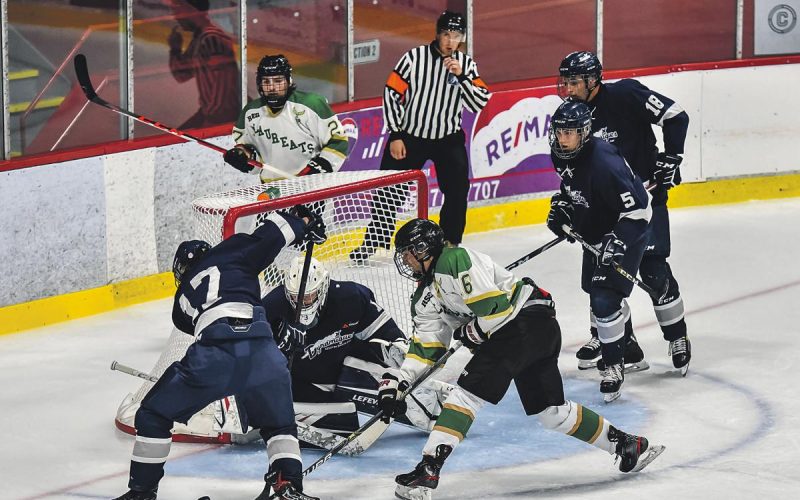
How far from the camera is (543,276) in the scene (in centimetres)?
741

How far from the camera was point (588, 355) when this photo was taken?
20.0 ft

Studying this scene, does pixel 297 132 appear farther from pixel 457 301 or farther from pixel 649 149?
pixel 457 301

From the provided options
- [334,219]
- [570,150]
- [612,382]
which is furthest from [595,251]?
[334,219]

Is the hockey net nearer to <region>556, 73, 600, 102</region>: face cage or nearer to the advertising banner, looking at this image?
<region>556, 73, 600, 102</region>: face cage

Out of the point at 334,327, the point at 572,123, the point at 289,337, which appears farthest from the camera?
the point at 572,123

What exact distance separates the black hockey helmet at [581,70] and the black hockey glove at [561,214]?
1.45 feet

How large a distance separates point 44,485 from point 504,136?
13.6ft

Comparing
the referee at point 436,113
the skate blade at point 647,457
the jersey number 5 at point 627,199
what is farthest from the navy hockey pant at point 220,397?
the referee at point 436,113

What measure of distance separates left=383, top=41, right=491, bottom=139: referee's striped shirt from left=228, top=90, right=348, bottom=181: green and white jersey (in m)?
0.88

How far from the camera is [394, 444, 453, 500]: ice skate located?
454 centimetres

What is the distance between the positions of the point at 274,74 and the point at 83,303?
142 centimetres

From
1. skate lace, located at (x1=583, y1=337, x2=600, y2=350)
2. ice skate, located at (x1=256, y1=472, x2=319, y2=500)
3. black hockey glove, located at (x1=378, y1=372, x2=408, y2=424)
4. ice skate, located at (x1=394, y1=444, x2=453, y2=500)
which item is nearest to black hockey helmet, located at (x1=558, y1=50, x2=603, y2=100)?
skate lace, located at (x1=583, y1=337, x2=600, y2=350)

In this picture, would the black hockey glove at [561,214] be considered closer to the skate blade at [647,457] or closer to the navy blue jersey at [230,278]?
the skate blade at [647,457]

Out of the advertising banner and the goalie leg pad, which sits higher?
the advertising banner
